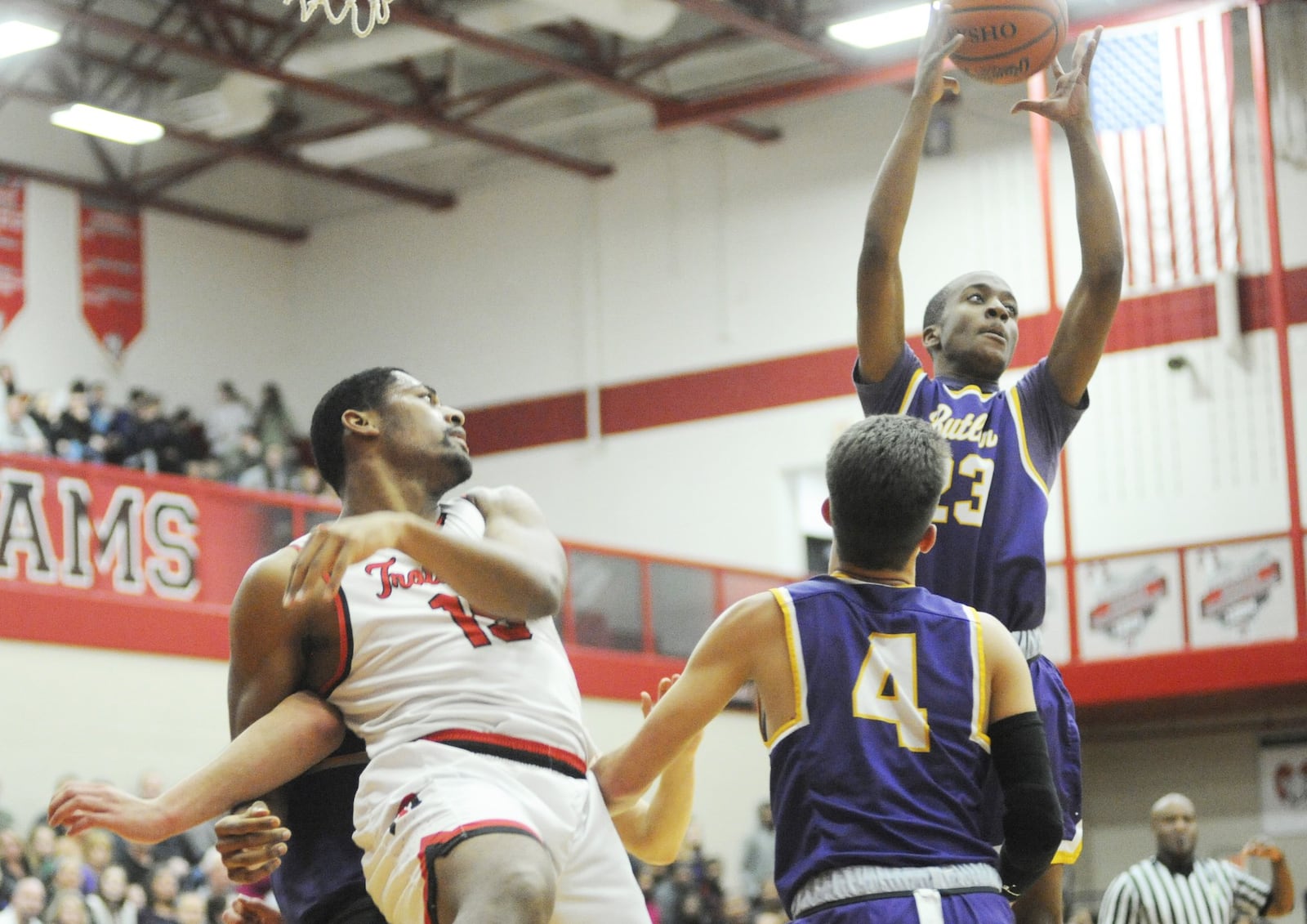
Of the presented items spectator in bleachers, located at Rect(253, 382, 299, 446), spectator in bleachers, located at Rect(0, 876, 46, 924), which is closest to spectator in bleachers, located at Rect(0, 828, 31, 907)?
spectator in bleachers, located at Rect(0, 876, 46, 924)

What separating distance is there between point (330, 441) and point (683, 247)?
60.9ft

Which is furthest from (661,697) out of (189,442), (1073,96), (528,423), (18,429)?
(528,423)

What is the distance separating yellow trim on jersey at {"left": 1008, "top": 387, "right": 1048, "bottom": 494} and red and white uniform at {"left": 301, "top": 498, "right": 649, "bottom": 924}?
1309 mm

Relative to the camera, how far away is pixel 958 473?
4797 mm

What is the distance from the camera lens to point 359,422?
15.2 feet

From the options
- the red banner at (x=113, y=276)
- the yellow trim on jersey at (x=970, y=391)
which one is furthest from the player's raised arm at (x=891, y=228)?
the red banner at (x=113, y=276)

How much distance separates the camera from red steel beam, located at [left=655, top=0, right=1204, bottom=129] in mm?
20281

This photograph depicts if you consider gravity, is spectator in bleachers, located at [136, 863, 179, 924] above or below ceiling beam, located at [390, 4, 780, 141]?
below

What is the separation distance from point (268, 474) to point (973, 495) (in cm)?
1684

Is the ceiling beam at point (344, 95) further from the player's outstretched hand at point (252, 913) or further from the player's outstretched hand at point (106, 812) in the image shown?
the player's outstretched hand at point (106, 812)

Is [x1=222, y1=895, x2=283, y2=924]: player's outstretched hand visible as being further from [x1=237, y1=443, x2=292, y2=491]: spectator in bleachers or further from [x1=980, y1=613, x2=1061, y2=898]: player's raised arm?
[x1=237, y1=443, x2=292, y2=491]: spectator in bleachers

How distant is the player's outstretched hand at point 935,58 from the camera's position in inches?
186

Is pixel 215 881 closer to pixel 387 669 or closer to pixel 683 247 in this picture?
pixel 387 669

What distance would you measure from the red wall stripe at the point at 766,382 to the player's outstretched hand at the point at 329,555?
603 inches
